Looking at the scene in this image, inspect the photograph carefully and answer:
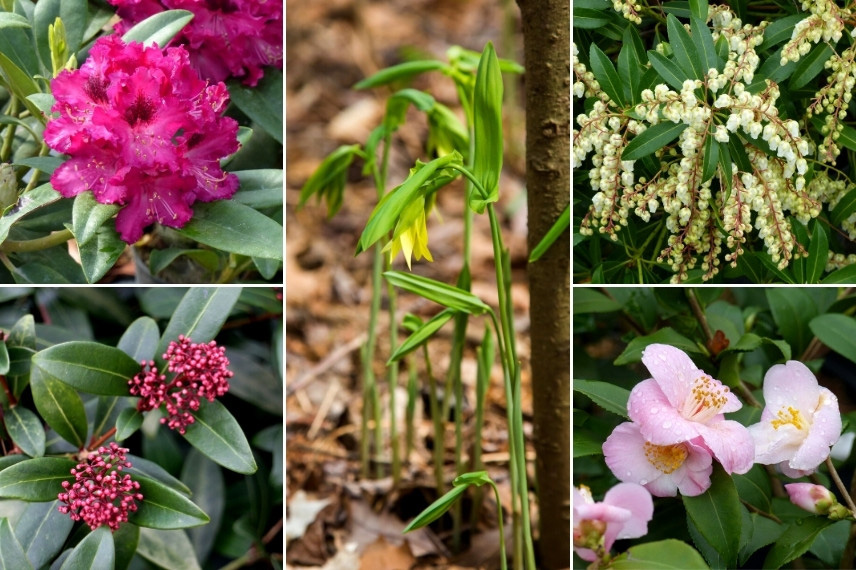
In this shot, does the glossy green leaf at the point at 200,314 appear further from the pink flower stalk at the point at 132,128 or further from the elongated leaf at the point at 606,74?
the elongated leaf at the point at 606,74

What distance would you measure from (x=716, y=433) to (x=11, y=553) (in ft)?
2.70

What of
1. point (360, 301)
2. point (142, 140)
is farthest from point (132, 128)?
point (360, 301)

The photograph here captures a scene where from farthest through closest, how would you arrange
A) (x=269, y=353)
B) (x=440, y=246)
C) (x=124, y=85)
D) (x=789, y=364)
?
(x=440, y=246)
(x=269, y=353)
(x=789, y=364)
(x=124, y=85)

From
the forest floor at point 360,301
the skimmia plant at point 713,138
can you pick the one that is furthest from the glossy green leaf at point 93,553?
the skimmia plant at point 713,138

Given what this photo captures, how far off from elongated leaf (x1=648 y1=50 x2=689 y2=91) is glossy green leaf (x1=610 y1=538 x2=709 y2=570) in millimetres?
537

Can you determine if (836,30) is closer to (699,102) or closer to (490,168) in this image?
(699,102)

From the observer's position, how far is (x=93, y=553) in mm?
1007

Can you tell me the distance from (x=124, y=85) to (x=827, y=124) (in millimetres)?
813

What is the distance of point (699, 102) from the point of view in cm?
98

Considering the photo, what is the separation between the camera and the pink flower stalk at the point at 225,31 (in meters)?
1.07

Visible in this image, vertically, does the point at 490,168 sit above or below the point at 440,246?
above

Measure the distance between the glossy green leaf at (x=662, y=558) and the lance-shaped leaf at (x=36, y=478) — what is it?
0.66 metres

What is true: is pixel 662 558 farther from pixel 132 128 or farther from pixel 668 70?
pixel 132 128

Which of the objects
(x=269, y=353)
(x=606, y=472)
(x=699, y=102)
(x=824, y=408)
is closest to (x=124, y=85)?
(x=269, y=353)
